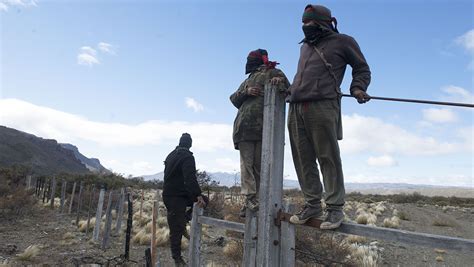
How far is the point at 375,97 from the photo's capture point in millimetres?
2992

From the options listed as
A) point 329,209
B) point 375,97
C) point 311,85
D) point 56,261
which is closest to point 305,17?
point 311,85

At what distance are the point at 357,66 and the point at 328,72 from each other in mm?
227

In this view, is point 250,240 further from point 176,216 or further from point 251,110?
point 176,216

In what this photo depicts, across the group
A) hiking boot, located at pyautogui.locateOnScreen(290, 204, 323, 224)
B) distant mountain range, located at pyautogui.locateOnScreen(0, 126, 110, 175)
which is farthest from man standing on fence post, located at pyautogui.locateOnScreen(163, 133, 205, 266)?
distant mountain range, located at pyautogui.locateOnScreen(0, 126, 110, 175)

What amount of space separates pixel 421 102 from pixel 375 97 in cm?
30

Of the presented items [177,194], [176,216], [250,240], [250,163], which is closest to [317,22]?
[250,163]

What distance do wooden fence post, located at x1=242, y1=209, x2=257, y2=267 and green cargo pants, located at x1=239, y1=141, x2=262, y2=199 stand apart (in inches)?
11.5

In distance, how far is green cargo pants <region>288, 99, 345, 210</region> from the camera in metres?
3.13

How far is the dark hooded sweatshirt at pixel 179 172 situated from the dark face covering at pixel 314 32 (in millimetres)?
3840

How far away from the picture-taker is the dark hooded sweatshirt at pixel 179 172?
6.79 m

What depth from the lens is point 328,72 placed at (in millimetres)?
3215

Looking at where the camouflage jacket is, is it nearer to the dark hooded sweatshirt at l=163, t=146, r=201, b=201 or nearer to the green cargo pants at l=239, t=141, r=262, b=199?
the green cargo pants at l=239, t=141, r=262, b=199

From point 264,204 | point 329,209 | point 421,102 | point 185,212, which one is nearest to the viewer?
point 421,102

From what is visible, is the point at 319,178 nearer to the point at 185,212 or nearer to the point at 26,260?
the point at 185,212
